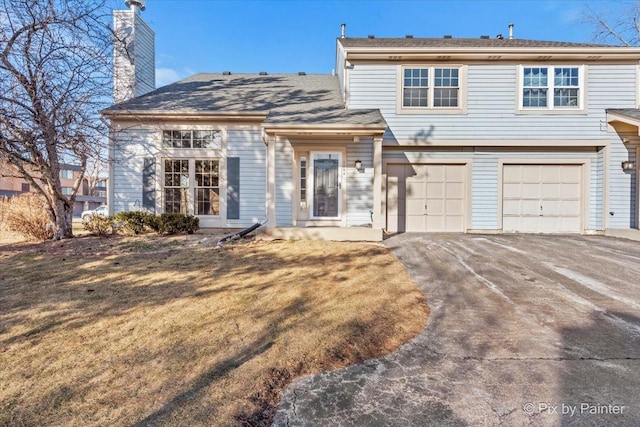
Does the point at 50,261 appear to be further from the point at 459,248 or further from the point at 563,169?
the point at 563,169

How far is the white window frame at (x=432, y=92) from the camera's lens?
377 inches

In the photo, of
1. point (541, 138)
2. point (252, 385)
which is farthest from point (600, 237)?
point (252, 385)

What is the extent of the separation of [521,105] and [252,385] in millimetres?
10726

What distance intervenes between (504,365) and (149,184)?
1059 cm

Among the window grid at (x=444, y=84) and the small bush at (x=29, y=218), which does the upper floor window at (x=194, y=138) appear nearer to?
the small bush at (x=29, y=218)

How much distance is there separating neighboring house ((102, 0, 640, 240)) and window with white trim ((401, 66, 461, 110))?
1.2 inches

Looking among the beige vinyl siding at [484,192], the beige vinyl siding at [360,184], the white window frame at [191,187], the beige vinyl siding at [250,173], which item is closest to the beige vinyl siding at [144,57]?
the white window frame at [191,187]

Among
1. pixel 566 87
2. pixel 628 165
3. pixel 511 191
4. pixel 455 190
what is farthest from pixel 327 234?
pixel 628 165

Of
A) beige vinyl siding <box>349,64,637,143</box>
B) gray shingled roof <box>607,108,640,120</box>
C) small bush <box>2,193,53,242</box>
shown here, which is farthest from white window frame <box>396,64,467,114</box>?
small bush <box>2,193,53,242</box>

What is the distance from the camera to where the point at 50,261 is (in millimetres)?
6227

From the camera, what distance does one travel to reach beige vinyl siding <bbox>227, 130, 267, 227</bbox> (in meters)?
10.3

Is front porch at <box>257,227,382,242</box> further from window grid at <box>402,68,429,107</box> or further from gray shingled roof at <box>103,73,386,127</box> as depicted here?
window grid at <box>402,68,429,107</box>

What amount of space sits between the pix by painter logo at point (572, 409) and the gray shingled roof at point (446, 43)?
9.56 metres

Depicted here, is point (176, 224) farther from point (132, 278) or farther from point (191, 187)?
point (132, 278)
